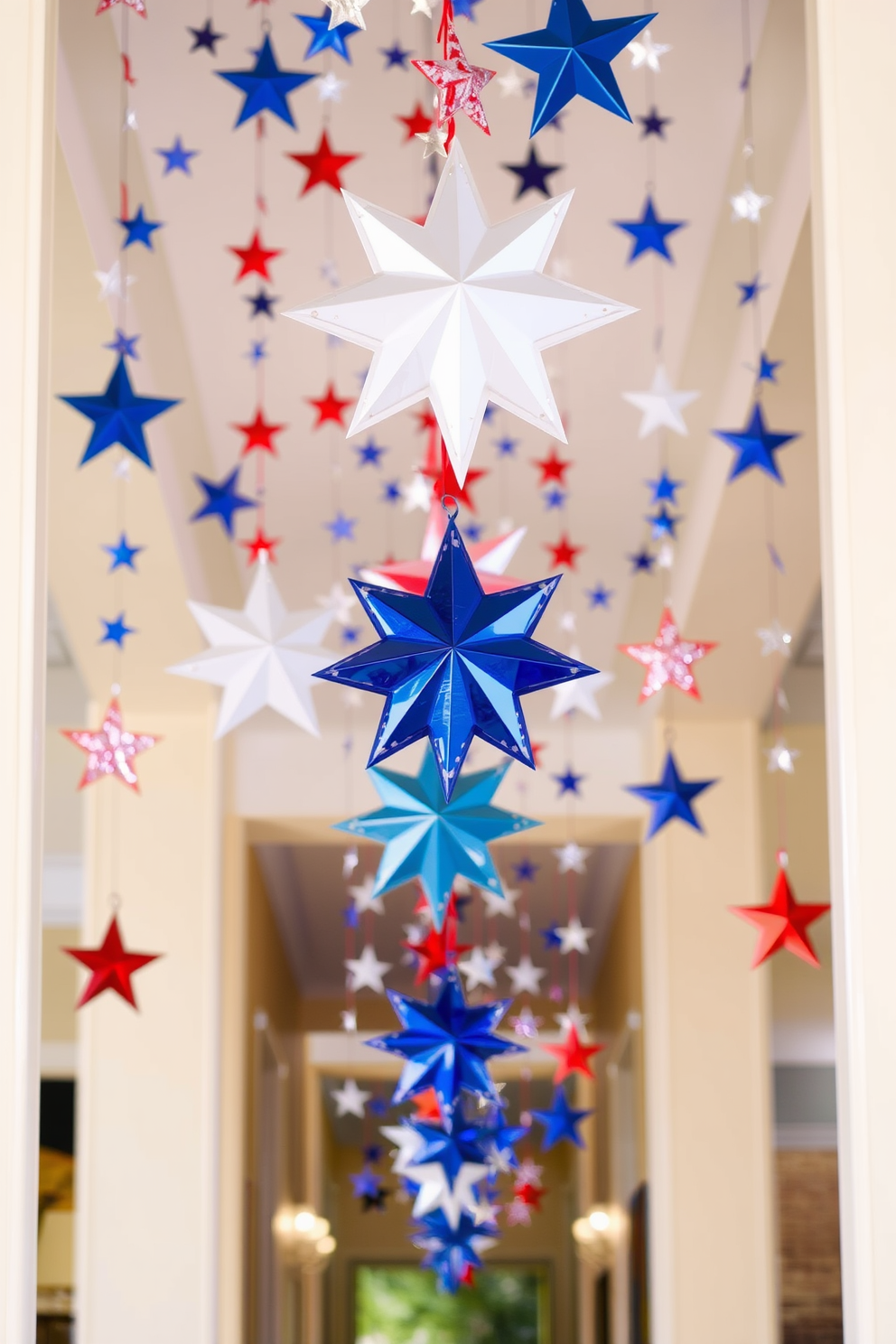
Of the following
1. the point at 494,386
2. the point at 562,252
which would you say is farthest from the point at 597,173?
the point at 494,386

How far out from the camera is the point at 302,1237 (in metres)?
8.60

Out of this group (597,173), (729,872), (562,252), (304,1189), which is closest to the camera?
(597,173)

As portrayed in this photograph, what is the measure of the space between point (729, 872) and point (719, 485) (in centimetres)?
191

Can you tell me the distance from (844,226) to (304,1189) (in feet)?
26.4

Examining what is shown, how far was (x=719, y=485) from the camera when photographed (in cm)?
410

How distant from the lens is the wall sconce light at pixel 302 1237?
7945 millimetres

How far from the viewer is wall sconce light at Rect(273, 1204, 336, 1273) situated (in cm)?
795

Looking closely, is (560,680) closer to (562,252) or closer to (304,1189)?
(562,252)

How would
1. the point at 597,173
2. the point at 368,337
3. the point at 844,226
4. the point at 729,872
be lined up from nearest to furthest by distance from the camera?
1. the point at 368,337
2. the point at 844,226
3. the point at 597,173
4. the point at 729,872

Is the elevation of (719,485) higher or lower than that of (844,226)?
higher

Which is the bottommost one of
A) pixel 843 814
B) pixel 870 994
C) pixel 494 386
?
pixel 870 994

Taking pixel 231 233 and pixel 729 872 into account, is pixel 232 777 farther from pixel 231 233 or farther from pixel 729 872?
pixel 231 233

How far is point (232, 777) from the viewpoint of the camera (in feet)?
19.3

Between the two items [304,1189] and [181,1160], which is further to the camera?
[304,1189]
